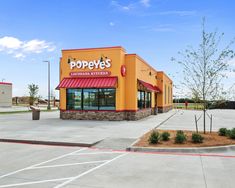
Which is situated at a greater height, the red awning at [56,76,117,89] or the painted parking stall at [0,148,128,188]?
the red awning at [56,76,117,89]

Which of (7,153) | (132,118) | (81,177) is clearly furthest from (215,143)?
(132,118)

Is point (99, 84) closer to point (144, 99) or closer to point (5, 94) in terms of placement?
point (144, 99)

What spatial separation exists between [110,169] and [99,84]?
14566 millimetres

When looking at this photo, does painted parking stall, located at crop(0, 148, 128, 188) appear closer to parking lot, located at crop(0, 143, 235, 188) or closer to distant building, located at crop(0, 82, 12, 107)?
parking lot, located at crop(0, 143, 235, 188)

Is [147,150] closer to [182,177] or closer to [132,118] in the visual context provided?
[182,177]

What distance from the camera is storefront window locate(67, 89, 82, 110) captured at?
23.3 m

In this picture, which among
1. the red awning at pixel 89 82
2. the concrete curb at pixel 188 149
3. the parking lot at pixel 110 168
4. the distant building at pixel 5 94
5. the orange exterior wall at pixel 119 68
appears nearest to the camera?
the parking lot at pixel 110 168

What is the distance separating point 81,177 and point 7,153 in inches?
172

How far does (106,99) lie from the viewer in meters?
22.6

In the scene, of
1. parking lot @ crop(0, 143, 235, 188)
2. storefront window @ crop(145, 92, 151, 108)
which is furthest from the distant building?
parking lot @ crop(0, 143, 235, 188)

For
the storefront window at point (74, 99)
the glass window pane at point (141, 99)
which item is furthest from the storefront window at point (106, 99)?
the glass window pane at point (141, 99)

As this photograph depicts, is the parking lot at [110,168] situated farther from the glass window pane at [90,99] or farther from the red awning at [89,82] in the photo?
the glass window pane at [90,99]

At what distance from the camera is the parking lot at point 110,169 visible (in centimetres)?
638

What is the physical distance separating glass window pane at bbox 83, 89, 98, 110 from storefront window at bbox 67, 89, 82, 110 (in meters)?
0.47
